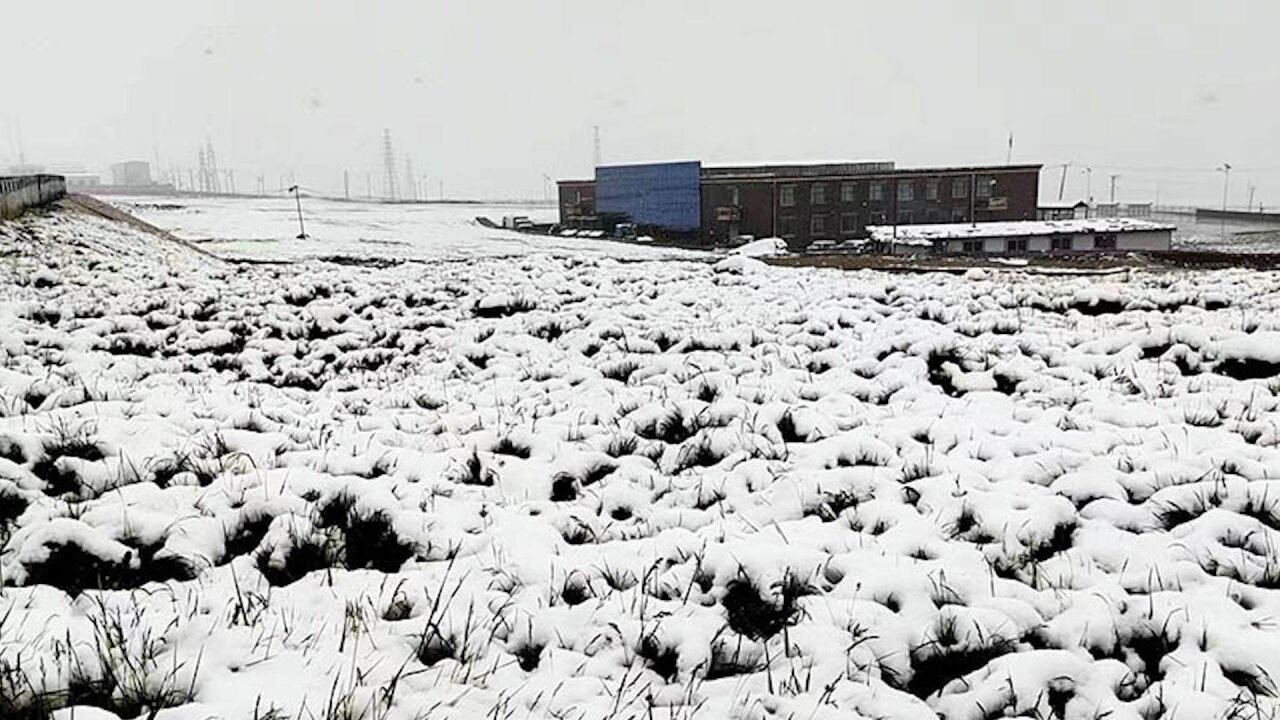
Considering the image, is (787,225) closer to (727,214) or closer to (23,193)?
(727,214)

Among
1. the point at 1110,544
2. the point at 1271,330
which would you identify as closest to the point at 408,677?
the point at 1110,544

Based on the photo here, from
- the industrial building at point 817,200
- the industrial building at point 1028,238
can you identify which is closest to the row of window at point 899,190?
the industrial building at point 817,200

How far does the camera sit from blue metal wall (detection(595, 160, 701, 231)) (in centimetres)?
7288

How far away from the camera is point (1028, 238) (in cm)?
6272

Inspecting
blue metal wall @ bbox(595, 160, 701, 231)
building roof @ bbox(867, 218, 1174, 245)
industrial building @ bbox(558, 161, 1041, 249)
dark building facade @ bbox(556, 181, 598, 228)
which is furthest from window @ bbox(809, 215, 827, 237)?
dark building facade @ bbox(556, 181, 598, 228)

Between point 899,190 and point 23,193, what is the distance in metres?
66.6

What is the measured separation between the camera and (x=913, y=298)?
35.8ft

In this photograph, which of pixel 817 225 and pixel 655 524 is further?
pixel 817 225

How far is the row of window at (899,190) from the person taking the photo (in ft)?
235

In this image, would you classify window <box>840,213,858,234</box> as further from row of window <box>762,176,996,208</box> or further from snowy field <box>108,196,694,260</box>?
snowy field <box>108,196,694,260</box>

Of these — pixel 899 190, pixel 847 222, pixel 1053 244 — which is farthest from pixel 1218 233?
pixel 847 222

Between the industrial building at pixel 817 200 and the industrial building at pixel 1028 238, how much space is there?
798 centimetres

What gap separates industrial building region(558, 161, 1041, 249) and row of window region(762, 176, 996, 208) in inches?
3.6

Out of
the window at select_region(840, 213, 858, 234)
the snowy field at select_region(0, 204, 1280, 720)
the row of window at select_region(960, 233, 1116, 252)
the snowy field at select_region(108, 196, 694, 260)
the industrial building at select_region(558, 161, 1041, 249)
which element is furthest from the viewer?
the window at select_region(840, 213, 858, 234)
